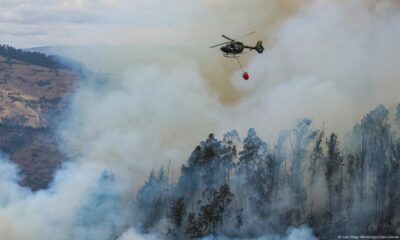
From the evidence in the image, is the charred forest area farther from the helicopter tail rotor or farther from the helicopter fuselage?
the helicopter fuselage

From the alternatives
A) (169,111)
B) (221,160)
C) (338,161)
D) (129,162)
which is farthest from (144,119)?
(338,161)

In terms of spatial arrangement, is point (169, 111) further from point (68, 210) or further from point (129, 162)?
point (68, 210)

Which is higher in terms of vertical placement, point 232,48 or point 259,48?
point 259,48

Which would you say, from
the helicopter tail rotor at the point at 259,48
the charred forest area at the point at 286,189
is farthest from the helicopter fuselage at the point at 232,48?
the charred forest area at the point at 286,189

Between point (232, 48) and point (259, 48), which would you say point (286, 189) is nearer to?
point (259, 48)

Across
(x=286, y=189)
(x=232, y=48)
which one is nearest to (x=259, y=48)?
→ (x=232, y=48)

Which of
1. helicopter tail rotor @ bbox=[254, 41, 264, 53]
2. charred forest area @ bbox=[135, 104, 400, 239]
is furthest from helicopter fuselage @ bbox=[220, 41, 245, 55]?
charred forest area @ bbox=[135, 104, 400, 239]

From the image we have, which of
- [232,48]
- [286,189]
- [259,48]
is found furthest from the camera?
[286,189]

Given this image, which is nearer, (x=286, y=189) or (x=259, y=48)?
(x=259, y=48)

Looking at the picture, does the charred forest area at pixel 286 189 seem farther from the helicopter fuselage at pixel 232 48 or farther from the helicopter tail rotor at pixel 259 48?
the helicopter fuselage at pixel 232 48
